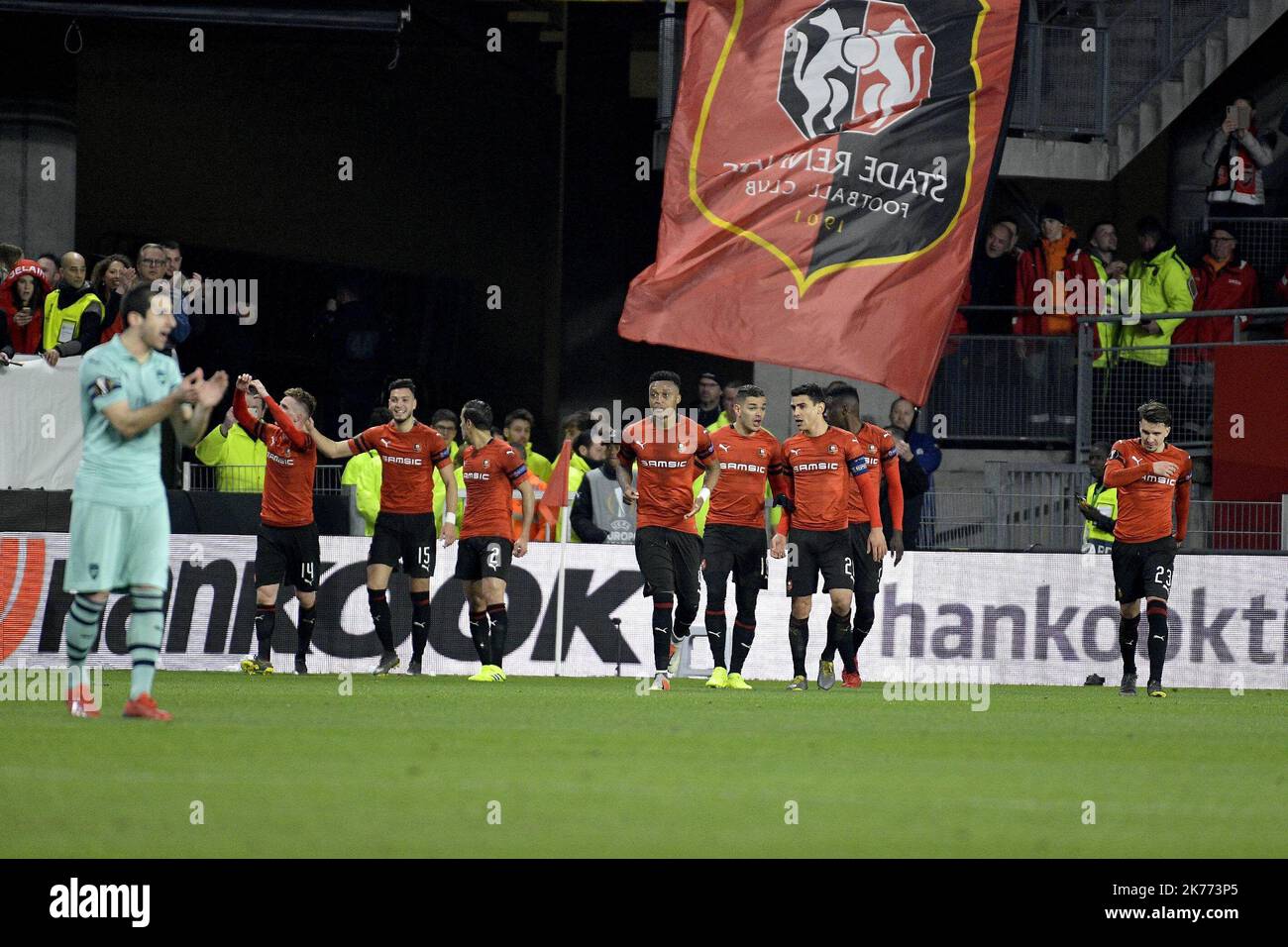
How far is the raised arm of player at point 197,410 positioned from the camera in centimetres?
977

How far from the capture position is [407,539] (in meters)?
17.6

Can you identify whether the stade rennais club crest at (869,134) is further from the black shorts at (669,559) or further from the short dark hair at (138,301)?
the short dark hair at (138,301)

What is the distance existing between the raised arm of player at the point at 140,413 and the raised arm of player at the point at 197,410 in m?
0.05

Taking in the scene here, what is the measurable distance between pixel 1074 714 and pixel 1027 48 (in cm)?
1207

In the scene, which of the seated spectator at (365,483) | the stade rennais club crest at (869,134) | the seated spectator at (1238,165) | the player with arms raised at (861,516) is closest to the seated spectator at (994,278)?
the seated spectator at (1238,165)

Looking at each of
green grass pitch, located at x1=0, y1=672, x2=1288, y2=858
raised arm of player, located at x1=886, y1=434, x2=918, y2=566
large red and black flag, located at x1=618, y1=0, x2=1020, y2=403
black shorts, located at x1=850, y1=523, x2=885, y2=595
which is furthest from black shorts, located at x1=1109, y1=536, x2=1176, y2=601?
large red and black flag, located at x1=618, y1=0, x2=1020, y2=403

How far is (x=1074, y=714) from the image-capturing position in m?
13.6

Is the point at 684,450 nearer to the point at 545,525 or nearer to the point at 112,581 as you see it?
the point at 545,525

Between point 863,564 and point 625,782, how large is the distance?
9.02m

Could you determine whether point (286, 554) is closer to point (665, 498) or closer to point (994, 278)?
point (665, 498)

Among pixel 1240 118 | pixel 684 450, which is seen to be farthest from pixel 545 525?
pixel 1240 118

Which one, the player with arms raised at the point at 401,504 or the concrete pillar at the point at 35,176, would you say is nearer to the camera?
the player with arms raised at the point at 401,504

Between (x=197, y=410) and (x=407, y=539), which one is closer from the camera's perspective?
(x=197, y=410)

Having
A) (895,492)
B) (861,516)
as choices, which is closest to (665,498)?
(861,516)
